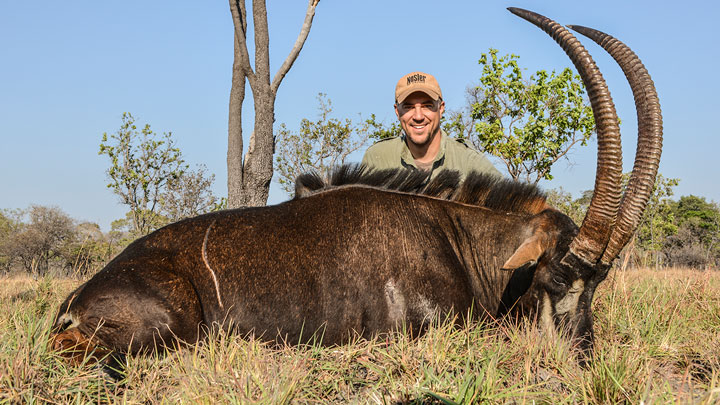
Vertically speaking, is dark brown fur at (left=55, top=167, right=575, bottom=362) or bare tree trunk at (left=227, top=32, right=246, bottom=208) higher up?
bare tree trunk at (left=227, top=32, right=246, bottom=208)

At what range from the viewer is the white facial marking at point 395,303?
409 centimetres

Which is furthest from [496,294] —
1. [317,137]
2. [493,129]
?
[317,137]

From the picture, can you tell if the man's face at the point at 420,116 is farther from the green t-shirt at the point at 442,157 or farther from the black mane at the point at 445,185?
the black mane at the point at 445,185

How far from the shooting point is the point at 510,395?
110 inches

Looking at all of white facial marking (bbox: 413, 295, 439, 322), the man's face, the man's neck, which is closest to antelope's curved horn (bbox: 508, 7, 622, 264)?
white facial marking (bbox: 413, 295, 439, 322)

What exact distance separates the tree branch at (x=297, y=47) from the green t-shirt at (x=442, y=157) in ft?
14.9

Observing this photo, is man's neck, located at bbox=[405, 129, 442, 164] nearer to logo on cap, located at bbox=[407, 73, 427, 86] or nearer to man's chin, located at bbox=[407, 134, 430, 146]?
man's chin, located at bbox=[407, 134, 430, 146]

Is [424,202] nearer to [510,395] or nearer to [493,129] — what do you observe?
[510,395]

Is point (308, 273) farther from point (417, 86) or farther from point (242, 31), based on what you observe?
point (242, 31)

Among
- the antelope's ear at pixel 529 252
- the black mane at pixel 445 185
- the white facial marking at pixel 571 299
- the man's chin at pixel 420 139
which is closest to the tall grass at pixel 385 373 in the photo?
the white facial marking at pixel 571 299

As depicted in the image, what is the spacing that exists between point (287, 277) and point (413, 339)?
1.00m

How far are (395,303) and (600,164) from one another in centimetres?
179

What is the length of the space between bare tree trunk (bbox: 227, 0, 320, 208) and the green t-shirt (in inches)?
156

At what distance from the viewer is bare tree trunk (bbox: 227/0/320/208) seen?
10961mm
